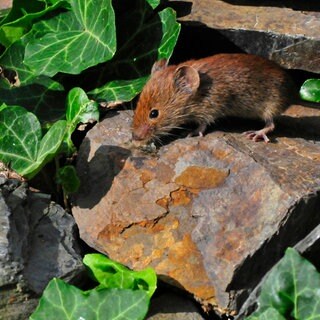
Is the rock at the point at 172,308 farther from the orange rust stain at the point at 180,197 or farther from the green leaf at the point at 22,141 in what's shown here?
the green leaf at the point at 22,141

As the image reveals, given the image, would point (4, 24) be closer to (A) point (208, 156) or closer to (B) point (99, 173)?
(B) point (99, 173)

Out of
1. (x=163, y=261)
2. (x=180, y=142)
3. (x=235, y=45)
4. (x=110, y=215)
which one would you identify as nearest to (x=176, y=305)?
(x=163, y=261)

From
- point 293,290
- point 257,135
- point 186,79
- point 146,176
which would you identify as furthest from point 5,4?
point 293,290

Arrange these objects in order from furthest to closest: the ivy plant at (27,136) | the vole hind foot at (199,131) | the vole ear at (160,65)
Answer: the vole ear at (160,65) < the vole hind foot at (199,131) < the ivy plant at (27,136)

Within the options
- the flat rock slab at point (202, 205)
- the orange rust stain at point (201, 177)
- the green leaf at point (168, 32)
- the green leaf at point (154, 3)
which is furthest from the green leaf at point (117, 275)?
the green leaf at point (154, 3)

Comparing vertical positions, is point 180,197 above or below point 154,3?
below

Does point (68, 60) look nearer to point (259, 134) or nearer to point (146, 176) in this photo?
point (146, 176)
